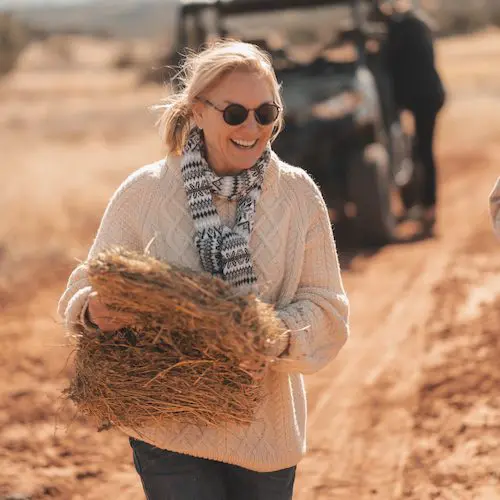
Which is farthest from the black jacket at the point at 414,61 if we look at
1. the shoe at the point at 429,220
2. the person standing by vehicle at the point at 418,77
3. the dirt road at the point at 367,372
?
the dirt road at the point at 367,372

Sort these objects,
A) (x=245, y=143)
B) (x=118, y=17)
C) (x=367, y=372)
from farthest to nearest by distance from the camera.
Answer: (x=118, y=17) → (x=367, y=372) → (x=245, y=143)

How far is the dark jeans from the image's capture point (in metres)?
3.04

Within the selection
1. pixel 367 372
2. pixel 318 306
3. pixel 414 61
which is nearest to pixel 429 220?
pixel 414 61

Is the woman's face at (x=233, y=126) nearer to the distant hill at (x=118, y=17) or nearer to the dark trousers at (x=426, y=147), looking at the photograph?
the dark trousers at (x=426, y=147)

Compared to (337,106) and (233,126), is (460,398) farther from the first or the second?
(337,106)

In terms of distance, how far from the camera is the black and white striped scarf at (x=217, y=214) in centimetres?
290

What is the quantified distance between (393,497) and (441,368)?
1707 mm

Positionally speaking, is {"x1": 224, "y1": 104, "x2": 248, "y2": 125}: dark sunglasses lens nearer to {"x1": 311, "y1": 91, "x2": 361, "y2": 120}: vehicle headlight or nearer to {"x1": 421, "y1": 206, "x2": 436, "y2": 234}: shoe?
{"x1": 311, "y1": 91, "x2": 361, "y2": 120}: vehicle headlight

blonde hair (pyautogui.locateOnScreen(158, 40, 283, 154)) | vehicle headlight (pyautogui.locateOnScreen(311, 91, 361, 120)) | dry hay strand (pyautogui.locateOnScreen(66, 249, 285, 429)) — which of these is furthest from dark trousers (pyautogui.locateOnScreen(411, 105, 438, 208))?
dry hay strand (pyautogui.locateOnScreen(66, 249, 285, 429))

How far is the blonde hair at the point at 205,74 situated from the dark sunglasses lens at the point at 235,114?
0.09 metres

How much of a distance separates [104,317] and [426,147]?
26.0ft

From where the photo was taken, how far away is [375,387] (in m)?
6.04

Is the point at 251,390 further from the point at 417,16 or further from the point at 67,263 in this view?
the point at 417,16

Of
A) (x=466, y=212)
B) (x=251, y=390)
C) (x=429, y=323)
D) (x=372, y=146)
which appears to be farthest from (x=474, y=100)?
(x=251, y=390)
